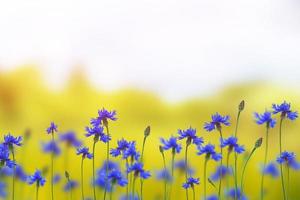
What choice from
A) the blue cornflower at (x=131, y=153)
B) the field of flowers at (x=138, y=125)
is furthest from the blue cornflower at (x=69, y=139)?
the field of flowers at (x=138, y=125)

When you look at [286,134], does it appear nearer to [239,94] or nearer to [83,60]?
[239,94]

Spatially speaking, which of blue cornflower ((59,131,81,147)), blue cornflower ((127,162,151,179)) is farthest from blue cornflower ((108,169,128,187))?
blue cornflower ((59,131,81,147))

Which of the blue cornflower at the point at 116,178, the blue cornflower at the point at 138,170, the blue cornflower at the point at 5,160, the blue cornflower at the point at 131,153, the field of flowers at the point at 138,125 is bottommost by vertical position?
the blue cornflower at the point at 116,178

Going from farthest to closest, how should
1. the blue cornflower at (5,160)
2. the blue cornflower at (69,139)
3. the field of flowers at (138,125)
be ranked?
the field of flowers at (138,125), the blue cornflower at (69,139), the blue cornflower at (5,160)

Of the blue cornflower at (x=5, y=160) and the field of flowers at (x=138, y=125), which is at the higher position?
the field of flowers at (x=138, y=125)

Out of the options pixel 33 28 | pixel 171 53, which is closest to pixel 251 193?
pixel 171 53

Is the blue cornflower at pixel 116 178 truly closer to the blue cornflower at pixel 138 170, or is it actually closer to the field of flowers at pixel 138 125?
the blue cornflower at pixel 138 170

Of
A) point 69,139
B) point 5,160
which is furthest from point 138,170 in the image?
point 69,139

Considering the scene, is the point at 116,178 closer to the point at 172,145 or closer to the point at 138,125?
the point at 172,145

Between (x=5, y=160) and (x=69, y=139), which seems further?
(x=69, y=139)

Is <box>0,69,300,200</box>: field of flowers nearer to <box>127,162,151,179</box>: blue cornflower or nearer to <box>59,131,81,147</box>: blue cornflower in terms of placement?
<box>59,131,81,147</box>: blue cornflower

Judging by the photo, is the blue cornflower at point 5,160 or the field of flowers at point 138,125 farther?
the field of flowers at point 138,125

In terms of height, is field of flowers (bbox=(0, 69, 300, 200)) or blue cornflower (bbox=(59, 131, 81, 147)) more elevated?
field of flowers (bbox=(0, 69, 300, 200))
